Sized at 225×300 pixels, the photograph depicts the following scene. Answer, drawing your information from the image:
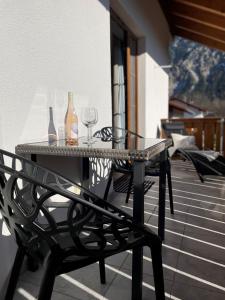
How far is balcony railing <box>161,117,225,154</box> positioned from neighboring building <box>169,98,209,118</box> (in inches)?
Answer: 205

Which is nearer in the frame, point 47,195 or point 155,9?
point 47,195

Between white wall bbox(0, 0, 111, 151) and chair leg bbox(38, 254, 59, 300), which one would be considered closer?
chair leg bbox(38, 254, 59, 300)

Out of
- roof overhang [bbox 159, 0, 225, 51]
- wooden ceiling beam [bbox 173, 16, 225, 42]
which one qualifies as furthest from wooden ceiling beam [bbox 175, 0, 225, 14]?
wooden ceiling beam [bbox 173, 16, 225, 42]

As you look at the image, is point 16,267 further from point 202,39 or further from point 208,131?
point 202,39

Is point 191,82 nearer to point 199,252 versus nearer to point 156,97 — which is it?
point 156,97

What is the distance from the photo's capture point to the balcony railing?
555 cm

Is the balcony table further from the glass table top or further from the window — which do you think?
the window

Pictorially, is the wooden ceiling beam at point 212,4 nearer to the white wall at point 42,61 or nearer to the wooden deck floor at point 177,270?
the white wall at point 42,61

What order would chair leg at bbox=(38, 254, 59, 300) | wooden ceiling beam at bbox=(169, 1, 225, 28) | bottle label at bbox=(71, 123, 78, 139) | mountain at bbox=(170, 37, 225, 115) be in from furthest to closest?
mountain at bbox=(170, 37, 225, 115), wooden ceiling beam at bbox=(169, 1, 225, 28), bottle label at bbox=(71, 123, 78, 139), chair leg at bbox=(38, 254, 59, 300)

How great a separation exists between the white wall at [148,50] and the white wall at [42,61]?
1202 millimetres

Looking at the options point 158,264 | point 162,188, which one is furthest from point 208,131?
point 158,264

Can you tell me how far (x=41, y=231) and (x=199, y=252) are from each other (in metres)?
1.31

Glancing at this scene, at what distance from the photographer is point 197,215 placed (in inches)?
97.0

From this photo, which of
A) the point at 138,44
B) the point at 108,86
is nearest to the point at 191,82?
the point at 138,44
